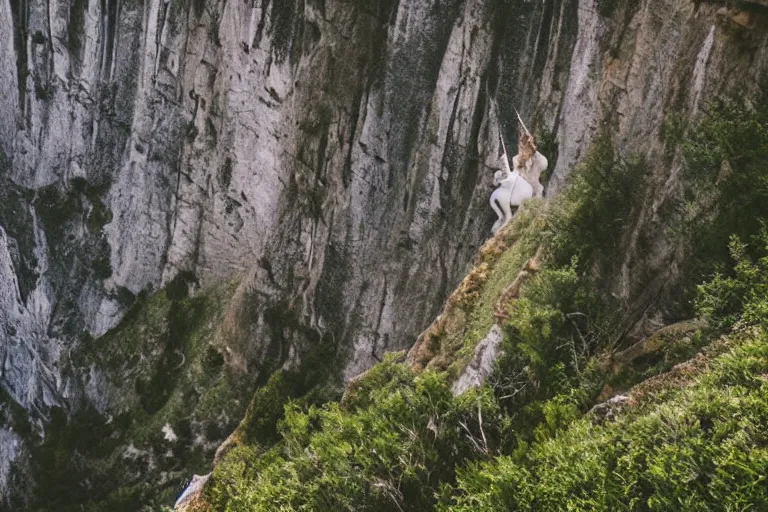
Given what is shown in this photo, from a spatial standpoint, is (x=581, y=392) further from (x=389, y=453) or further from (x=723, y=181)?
(x=723, y=181)

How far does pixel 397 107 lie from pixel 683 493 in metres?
24.2

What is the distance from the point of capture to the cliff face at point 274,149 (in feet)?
87.5

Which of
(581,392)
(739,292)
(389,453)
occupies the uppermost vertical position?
(739,292)

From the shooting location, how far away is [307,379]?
99.9 ft

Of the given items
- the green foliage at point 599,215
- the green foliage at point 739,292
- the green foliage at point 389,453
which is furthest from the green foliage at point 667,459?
the green foliage at point 599,215

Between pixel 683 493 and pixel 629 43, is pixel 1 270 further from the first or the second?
pixel 683 493

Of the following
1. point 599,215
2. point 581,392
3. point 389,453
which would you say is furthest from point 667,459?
point 599,215

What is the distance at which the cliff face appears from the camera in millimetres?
26672

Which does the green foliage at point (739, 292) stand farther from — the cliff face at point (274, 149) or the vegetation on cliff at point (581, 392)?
the cliff face at point (274, 149)

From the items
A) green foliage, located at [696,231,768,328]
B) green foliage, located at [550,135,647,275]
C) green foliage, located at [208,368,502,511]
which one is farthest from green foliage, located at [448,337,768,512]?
green foliage, located at [550,135,647,275]

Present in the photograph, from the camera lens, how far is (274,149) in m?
33.1

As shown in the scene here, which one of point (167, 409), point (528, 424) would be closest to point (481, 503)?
point (528, 424)

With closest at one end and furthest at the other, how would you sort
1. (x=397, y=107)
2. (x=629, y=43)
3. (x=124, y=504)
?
(x=629, y=43), (x=397, y=107), (x=124, y=504)

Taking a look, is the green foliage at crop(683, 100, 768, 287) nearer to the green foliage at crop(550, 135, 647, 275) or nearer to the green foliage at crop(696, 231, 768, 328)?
the green foliage at crop(696, 231, 768, 328)
